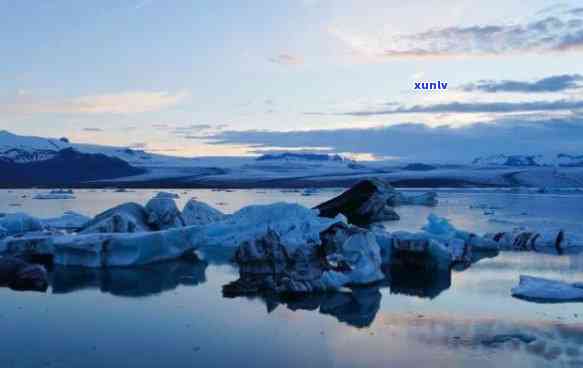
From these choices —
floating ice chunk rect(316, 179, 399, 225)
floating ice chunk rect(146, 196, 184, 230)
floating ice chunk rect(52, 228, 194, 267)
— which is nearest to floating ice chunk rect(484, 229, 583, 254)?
floating ice chunk rect(146, 196, 184, 230)

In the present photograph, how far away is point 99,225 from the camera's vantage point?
10539mm

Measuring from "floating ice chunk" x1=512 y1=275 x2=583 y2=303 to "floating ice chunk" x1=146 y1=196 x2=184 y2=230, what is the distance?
21.0 feet

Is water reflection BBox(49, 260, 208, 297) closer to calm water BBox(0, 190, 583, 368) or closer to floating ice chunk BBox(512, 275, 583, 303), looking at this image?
calm water BBox(0, 190, 583, 368)

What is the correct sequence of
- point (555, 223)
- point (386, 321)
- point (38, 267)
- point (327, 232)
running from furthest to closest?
point (555, 223)
point (327, 232)
point (38, 267)
point (386, 321)

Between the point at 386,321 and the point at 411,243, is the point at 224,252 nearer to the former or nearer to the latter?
the point at 411,243

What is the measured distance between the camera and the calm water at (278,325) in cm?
473

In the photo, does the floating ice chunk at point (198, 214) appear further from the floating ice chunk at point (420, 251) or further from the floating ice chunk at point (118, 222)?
the floating ice chunk at point (420, 251)

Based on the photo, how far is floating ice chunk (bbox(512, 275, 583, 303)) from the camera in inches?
265

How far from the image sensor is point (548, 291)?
6844 millimetres

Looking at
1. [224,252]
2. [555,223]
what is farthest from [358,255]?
[555,223]

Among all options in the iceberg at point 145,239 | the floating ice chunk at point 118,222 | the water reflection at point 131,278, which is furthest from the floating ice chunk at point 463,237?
the floating ice chunk at point 118,222

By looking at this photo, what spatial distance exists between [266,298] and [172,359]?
2.23 meters

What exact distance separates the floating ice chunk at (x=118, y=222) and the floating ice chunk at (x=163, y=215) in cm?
16

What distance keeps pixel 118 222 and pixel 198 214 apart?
7.09 ft
